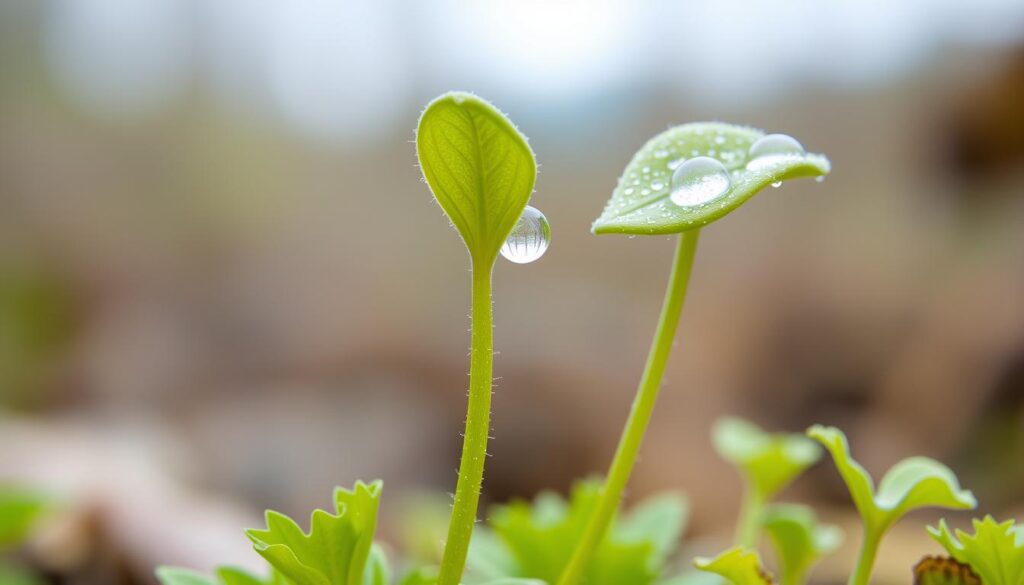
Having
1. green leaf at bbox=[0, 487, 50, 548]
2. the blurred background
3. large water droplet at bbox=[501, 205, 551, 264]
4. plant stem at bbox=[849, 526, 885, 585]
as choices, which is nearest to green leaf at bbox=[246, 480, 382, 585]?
large water droplet at bbox=[501, 205, 551, 264]

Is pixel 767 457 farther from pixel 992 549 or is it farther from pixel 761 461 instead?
pixel 992 549

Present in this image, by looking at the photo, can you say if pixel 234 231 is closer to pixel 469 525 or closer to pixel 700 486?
pixel 700 486

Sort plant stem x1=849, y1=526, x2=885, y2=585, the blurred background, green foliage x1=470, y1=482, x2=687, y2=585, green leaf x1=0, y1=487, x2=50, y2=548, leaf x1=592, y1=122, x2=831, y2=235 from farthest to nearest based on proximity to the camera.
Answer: the blurred background
green leaf x1=0, y1=487, x2=50, y2=548
green foliage x1=470, y1=482, x2=687, y2=585
plant stem x1=849, y1=526, x2=885, y2=585
leaf x1=592, y1=122, x2=831, y2=235

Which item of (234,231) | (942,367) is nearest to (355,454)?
(234,231)

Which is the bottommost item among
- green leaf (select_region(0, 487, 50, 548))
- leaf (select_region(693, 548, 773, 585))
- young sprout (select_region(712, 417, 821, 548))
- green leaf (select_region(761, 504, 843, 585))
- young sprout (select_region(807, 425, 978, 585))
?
leaf (select_region(693, 548, 773, 585))

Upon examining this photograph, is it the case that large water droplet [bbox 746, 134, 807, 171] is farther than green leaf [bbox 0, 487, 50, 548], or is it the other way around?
green leaf [bbox 0, 487, 50, 548]

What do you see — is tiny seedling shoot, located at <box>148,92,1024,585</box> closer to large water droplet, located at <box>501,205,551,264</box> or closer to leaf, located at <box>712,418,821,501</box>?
large water droplet, located at <box>501,205,551,264</box>

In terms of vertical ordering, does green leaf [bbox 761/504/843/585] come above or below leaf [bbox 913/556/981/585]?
above
